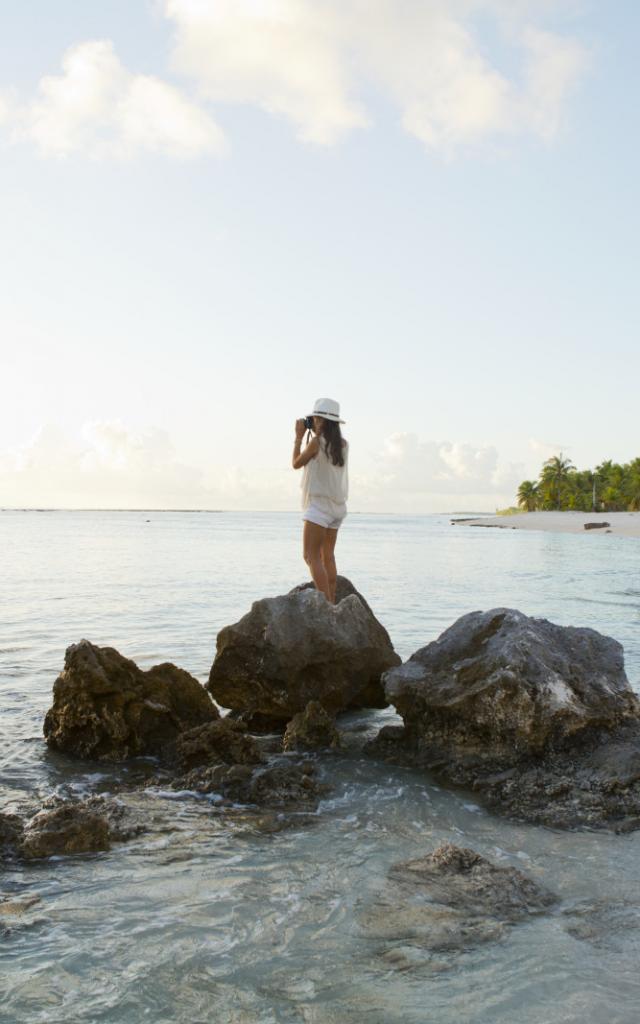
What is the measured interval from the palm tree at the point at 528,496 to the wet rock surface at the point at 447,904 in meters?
124

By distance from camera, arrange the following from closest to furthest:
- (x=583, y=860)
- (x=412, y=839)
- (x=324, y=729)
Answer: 1. (x=583, y=860)
2. (x=412, y=839)
3. (x=324, y=729)

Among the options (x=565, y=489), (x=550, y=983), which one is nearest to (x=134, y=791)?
(x=550, y=983)

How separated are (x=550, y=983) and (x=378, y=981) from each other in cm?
69

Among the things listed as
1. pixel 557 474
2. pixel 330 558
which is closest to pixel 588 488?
pixel 557 474

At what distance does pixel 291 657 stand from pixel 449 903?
3573mm

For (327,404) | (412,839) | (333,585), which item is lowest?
(412,839)

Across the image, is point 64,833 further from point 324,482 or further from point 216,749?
point 324,482

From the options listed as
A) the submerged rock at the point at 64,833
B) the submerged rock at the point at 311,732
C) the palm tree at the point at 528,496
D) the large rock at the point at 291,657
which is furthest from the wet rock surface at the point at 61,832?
the palm tree at the point at 528,496

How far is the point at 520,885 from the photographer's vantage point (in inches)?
158

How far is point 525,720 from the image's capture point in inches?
229

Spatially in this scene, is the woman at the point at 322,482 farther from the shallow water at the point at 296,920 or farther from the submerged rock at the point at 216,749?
the submerged rock at the point at 216,749

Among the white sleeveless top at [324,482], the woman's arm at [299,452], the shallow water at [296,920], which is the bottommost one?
the shallow water at [296,920]

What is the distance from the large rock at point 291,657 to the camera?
7.27 metres

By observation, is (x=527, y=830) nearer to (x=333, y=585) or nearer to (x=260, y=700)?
(x=260, y=700)
